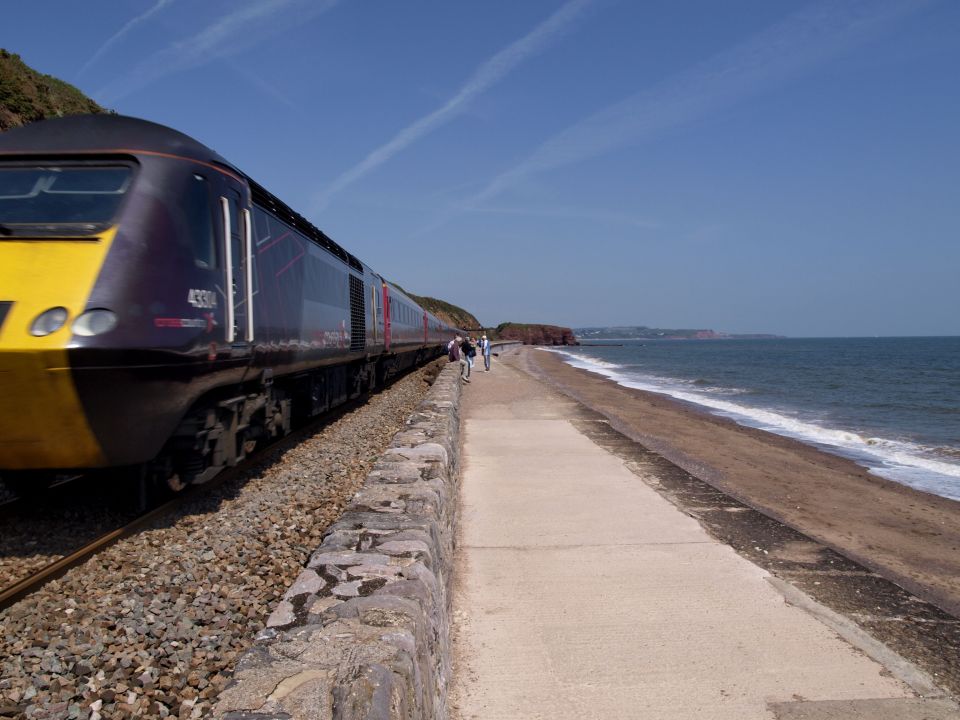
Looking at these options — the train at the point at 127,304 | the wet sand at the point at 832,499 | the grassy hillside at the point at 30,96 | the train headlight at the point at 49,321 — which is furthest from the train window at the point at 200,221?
the grassy hillside at the point at 30,96

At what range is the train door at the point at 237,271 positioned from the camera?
5816 millimetres

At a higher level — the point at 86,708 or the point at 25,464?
the point at 25,464

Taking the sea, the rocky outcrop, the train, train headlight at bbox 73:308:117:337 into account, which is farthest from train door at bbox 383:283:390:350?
the rocky outcrop

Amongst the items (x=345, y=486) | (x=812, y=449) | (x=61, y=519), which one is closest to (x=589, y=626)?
(x=345, y=486)

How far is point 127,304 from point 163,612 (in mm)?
2074

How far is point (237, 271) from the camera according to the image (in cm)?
613

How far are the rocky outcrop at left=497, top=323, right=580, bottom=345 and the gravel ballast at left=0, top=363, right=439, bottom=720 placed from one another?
5855 inches

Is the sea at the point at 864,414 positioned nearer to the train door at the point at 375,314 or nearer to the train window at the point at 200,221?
the train door at the point at 375,314

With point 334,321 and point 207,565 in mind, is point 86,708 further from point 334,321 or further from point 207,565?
point 334,321

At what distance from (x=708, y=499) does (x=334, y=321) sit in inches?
257

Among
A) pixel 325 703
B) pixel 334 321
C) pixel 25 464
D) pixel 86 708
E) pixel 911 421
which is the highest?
pixel 334 321

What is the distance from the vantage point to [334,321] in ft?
36.3

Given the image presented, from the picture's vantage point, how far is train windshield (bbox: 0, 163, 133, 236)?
4.63 m

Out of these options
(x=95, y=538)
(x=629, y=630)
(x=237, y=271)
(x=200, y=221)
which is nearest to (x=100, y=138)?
(x=200, y=221)
